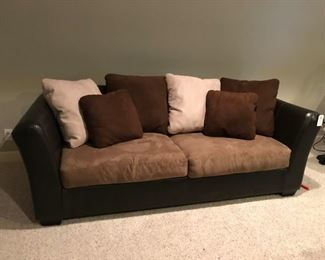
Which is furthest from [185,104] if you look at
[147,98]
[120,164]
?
[120,164]

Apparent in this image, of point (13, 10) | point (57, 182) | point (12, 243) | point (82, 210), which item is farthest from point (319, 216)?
point (13, 10)

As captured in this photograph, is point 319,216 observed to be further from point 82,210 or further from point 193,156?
point 82,210

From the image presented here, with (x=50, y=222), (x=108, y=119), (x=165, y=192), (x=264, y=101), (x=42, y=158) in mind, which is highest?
(x=264, y=101)

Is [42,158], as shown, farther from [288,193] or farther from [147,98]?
[288,193]

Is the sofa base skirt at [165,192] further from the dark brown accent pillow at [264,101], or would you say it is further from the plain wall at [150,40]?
the plain wall at [150,40]

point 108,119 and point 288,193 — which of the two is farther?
point 288,193

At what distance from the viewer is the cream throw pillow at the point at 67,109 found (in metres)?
2.22

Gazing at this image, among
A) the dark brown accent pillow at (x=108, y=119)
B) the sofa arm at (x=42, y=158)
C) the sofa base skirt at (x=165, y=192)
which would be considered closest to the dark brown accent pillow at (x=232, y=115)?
the sofa base skirt at (x=165, y=192)

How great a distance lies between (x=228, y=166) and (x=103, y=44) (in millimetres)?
1526

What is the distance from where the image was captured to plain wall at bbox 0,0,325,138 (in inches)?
106

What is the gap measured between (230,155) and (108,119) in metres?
0.89

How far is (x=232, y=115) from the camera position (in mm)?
2502

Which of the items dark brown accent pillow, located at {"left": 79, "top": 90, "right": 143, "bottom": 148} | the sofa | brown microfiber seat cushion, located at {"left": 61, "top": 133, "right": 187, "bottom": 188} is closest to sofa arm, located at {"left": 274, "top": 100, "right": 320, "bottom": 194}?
the sofa

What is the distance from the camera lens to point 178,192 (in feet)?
7.41
